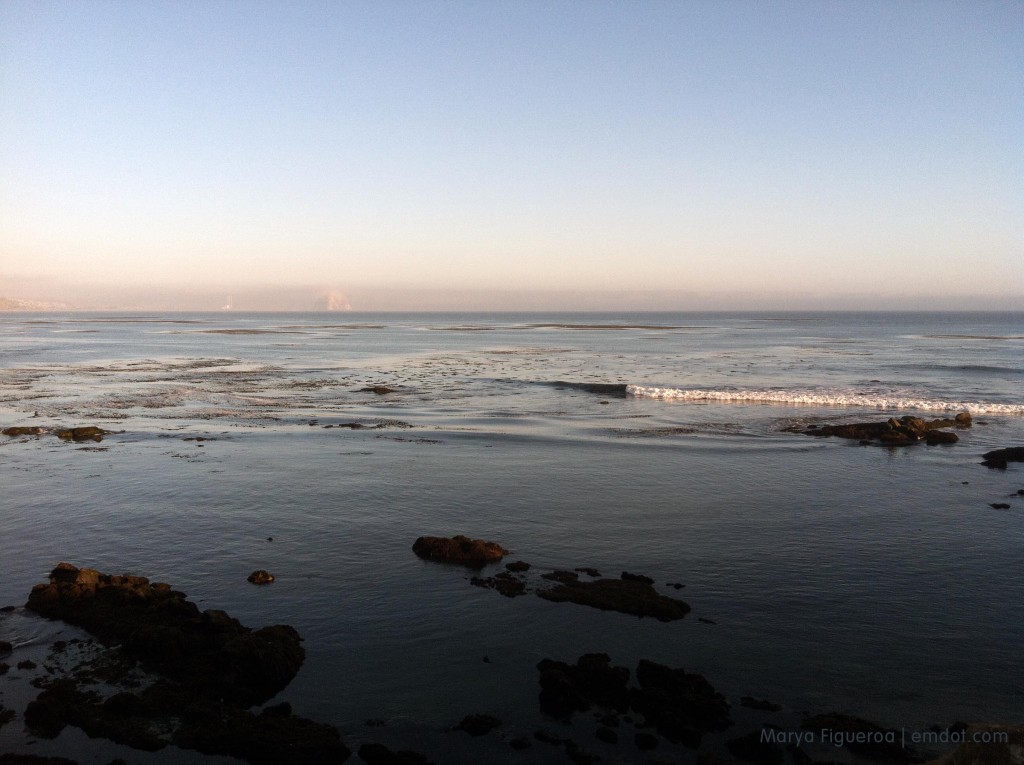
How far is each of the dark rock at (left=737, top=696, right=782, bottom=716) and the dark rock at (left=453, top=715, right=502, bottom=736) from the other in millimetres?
3414

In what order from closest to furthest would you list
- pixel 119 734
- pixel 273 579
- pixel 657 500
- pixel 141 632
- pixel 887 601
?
pixel 119 734
pixel 141 632
pixel 887 601
pixel 273 579
pixel 657 500

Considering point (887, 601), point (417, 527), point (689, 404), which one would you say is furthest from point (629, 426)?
point (887, 601)

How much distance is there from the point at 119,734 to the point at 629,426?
1016 inches

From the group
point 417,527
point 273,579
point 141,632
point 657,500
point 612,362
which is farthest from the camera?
point 612,362

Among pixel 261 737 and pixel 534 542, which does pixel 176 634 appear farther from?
pixel 534 542

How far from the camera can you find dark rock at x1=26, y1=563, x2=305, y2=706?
10.6 m

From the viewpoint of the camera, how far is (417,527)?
18.1m

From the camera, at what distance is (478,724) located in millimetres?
9695

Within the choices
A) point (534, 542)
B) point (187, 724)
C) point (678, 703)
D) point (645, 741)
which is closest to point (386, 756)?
point (187, 724)

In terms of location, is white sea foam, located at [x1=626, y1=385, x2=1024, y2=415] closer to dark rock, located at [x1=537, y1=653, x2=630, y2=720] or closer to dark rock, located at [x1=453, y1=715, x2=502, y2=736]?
dark rock, located at [x1=537, y1=653, x2=630, y2=720]

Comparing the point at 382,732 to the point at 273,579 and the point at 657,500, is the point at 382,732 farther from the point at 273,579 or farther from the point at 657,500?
the point at 657,500

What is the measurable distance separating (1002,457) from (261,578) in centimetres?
2440

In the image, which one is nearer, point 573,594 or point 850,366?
point 573,594

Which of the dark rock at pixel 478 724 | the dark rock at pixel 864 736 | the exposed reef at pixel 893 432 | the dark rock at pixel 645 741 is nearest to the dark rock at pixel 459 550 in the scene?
the dark rock at pixel 478 724
